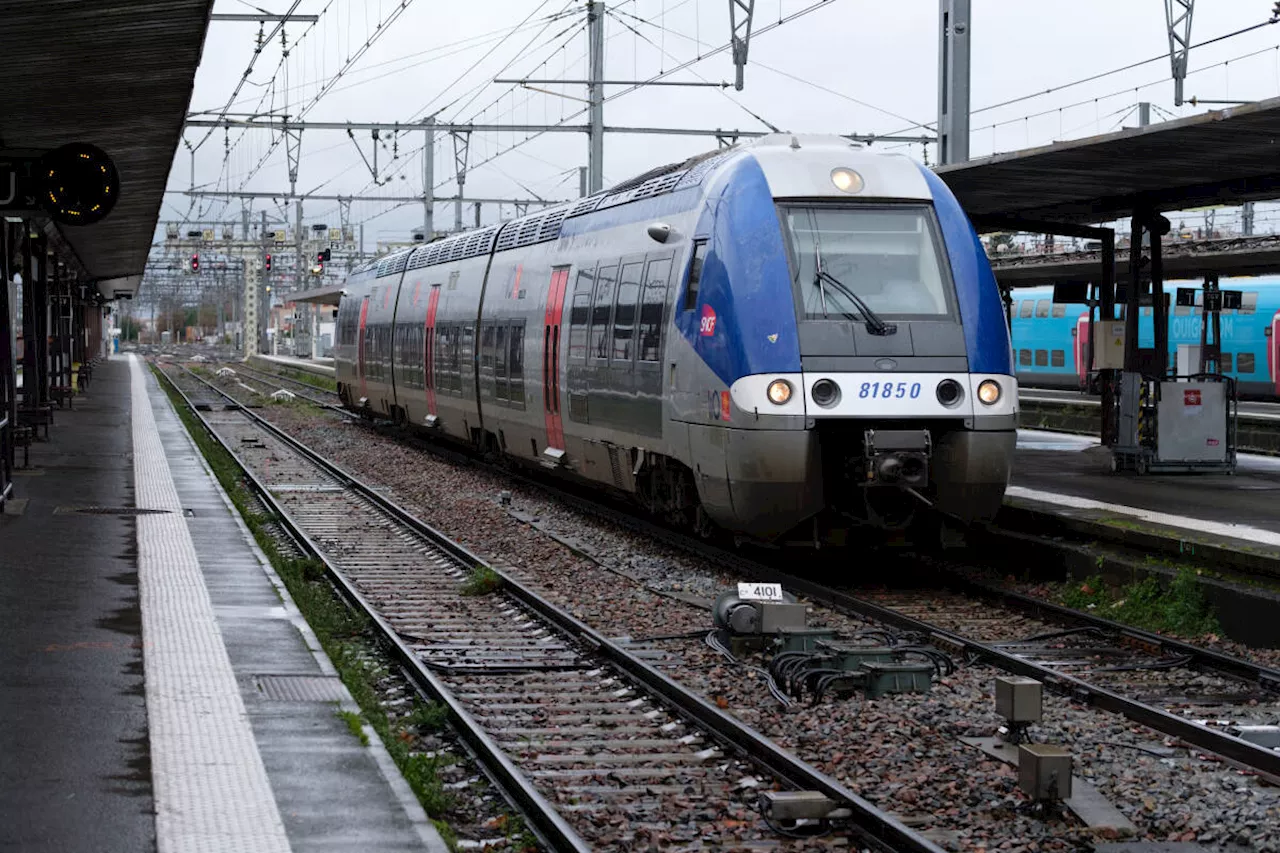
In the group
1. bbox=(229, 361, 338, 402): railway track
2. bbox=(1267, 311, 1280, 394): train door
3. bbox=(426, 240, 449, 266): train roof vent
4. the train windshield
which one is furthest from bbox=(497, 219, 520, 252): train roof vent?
bbox=(229, 361, 338, 402): railway track

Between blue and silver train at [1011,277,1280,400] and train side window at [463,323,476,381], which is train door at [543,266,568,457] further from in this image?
blue and silver train at [1011,277,1280,400]

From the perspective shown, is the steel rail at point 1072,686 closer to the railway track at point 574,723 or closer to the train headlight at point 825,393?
the train headlight at point 825,393

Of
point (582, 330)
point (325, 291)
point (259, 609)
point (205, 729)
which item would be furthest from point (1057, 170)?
point (325, 291)

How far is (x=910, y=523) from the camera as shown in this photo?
1284 cm

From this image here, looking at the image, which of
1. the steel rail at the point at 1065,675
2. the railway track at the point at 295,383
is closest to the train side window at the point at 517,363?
the steel rail at the point at 1065,675

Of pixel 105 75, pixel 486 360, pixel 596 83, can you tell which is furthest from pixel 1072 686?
pixel 596 83

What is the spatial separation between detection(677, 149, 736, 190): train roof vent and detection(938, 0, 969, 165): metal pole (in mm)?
5808

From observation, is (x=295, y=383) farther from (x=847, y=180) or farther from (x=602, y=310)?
(x=847, y=180)

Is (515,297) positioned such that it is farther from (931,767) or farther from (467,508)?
(931,767)

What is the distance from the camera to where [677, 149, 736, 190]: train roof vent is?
13.8 m

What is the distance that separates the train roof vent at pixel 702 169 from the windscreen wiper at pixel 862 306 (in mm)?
1647

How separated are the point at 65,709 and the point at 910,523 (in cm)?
688

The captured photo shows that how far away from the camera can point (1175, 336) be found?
140 feet

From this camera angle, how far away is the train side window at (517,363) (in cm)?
1975
